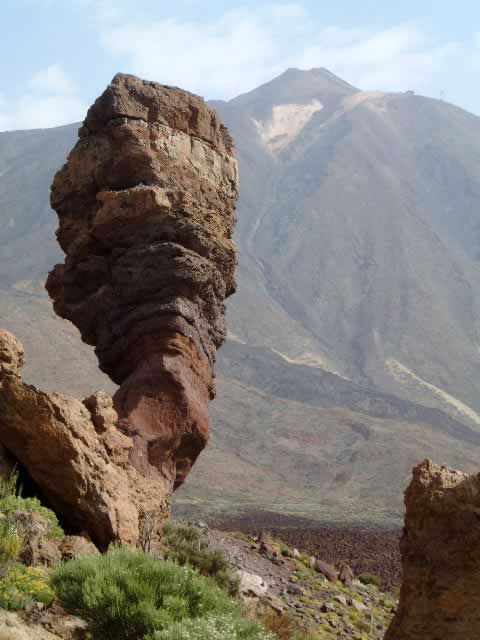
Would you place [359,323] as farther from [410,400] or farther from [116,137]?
[116,137]

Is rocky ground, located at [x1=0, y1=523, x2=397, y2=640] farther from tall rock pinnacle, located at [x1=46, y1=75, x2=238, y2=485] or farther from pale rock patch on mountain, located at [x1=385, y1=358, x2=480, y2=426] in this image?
pale rock patch on mountain, located at [x1=385, y1=358, x2=480, y2=426]

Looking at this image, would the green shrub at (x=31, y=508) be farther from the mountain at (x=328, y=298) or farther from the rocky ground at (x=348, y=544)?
the mountain at (x=328, y=298)

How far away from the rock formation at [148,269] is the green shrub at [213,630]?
10.3 ft

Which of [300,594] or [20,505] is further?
[300,594]

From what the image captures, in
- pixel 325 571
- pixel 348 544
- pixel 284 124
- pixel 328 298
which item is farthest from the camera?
pixel 284 124

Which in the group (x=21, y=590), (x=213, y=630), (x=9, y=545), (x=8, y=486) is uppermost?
(x=8, y=486)

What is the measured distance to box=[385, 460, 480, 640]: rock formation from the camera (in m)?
7.69

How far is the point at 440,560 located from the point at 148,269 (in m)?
6.01

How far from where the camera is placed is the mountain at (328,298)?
195 ft

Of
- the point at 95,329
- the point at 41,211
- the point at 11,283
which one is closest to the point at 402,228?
the point at 41,211

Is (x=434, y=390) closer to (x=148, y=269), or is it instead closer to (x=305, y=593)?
(x=305, y=593)

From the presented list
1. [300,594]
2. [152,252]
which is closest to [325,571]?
[300,594]

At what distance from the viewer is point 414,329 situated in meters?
102

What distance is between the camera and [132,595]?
6844 millimetres
